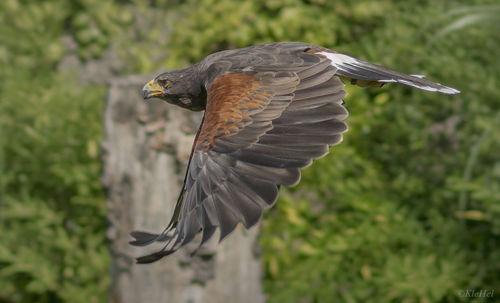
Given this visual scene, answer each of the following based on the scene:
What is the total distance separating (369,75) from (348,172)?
2.49 m

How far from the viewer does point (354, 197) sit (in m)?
5.74

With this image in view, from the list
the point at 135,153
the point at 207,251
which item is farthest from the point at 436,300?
the point at 135,153

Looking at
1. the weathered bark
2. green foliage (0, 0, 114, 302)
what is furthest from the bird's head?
green foliage (0, 0, 114, 302)

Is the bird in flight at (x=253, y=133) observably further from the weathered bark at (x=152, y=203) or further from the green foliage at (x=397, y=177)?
the green foliage at (x=397, y=177)

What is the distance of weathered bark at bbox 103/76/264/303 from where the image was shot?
5363mm

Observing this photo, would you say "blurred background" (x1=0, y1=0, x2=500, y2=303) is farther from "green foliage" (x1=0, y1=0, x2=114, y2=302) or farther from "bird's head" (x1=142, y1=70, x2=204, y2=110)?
"bird's head" (x1=142, y1=70, x2=204, y2=110)

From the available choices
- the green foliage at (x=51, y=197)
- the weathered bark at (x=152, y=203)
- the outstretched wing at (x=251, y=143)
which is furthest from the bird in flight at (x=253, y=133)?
the green foliage at (x=51, y=197)

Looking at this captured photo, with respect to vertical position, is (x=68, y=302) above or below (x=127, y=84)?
below

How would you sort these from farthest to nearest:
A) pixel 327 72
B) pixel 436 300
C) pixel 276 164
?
pixel 436 300
pixel 327 72
pixel 276 164

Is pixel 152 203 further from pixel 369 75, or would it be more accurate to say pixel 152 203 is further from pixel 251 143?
Result: pixel 251 143

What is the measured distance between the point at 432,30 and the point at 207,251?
2.59m

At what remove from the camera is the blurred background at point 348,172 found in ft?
17.6

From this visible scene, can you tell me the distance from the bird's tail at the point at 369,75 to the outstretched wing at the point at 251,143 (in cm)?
29

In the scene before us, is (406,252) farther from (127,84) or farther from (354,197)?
(127,84)
